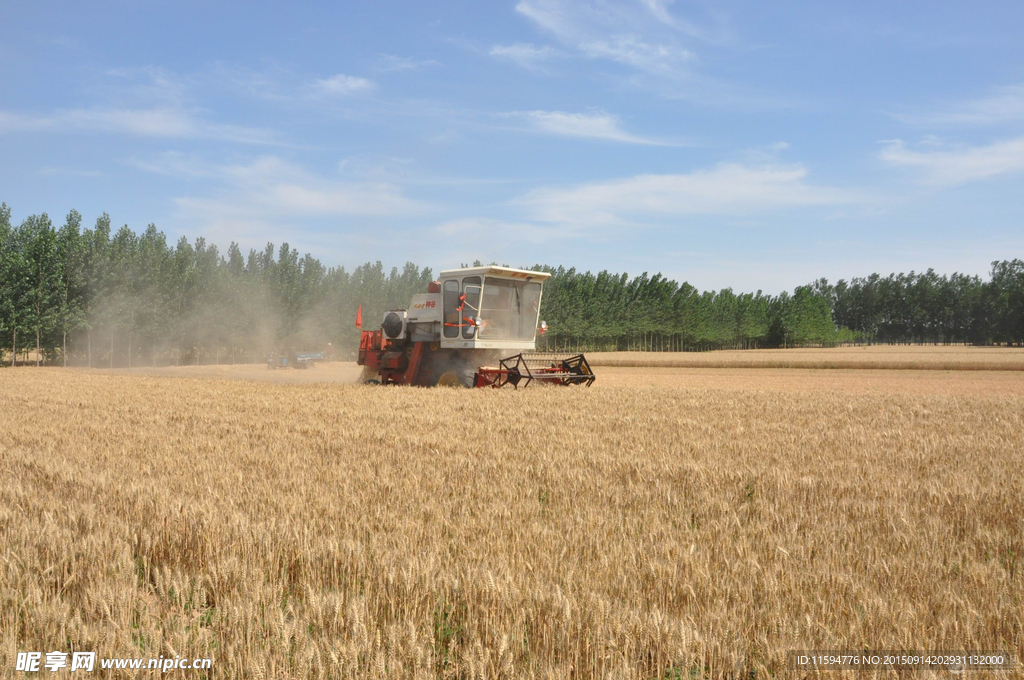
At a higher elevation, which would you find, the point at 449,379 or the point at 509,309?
the point at 509,309

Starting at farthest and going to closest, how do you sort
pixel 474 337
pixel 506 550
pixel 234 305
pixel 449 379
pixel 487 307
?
pixel 234 305 → pixel 487 307 → pixel 449 379 → pixel 474 337 → pixel 506 550

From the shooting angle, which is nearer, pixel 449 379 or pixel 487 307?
pixel 449 379

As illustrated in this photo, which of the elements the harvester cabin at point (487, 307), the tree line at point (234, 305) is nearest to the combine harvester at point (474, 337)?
the harvester cabin at point (487, 307)

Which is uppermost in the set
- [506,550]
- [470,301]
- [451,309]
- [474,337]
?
[470,301]

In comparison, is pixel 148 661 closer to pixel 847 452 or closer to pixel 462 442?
pixel 462 442

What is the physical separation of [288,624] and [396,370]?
16010mm

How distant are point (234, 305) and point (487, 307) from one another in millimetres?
41538

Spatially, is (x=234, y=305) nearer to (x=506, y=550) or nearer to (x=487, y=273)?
(x=487, y=273)

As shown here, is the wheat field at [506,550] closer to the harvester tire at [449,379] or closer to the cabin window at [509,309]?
the harvester tire at [449,379]

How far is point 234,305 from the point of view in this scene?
54125 mm

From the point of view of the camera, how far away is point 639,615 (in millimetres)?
3287

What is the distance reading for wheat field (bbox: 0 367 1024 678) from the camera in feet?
9.93

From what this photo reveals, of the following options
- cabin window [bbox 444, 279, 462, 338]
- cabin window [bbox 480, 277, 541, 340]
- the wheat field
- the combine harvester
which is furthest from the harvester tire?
the wheat field

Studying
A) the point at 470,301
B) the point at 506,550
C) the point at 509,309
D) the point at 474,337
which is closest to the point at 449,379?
the point at 474,337
